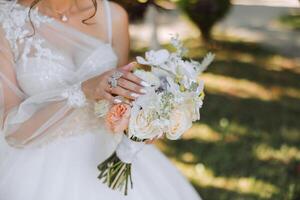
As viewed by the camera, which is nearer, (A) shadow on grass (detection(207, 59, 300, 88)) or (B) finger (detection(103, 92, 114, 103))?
(B) finger (detection(103, 92, 114, 103))

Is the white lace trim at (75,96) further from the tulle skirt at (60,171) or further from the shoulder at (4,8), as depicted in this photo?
the shoulder at (4,8)

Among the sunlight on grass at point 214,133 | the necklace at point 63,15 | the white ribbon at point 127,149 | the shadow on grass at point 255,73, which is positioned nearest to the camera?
the white ribbon at point 127,149

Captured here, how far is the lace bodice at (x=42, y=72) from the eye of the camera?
6.30ft

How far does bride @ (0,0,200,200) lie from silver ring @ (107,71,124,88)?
0.11 m

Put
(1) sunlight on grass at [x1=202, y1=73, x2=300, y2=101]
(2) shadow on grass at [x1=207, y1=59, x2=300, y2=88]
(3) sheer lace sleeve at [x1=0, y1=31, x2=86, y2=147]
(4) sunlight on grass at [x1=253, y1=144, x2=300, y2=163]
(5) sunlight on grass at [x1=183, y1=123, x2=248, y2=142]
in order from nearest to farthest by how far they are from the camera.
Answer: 1. (3) sheer lace sleeve at [x1=0, y1=31, x2=86, y2=147]
2. (4) sunlight on grass at [x1=253, y1=144, x2=300, y2=163]
3. (5) sunlight on grass at [x1=183, y1=123, x2=248, y2=142]
4. (1) sunlight on grass at [x1=202, y1=73, x2=300, y2=101]
5. (2) shadow on grass at [x1=207, y1=59, x2=300, y2=88]

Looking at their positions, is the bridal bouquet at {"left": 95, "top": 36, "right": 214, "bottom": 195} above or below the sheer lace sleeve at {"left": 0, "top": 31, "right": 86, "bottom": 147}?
above

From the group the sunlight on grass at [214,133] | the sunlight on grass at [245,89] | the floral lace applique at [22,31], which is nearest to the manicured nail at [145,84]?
the floral lace applique at [22,31]

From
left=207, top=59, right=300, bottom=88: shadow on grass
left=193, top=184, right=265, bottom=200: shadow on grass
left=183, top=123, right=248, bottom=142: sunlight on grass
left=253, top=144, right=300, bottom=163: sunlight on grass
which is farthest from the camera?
left=207, top=59, right=300, bottom=88: shadow on grass

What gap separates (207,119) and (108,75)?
3.30 metres

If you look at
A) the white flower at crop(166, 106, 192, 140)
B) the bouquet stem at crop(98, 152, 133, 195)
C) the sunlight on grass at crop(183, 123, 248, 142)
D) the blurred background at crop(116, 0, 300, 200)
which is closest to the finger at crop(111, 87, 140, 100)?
the white flower at crop(166, 106, 192, 140)

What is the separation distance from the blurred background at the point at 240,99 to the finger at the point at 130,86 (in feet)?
5.00

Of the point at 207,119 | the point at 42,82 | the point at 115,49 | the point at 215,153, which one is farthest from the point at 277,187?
the point at 42,82

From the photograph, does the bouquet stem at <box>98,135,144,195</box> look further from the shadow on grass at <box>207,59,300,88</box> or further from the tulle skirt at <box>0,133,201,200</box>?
the shadow on grass at <box>207,59,300,88</box>

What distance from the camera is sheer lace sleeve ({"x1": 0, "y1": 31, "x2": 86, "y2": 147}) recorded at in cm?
191
